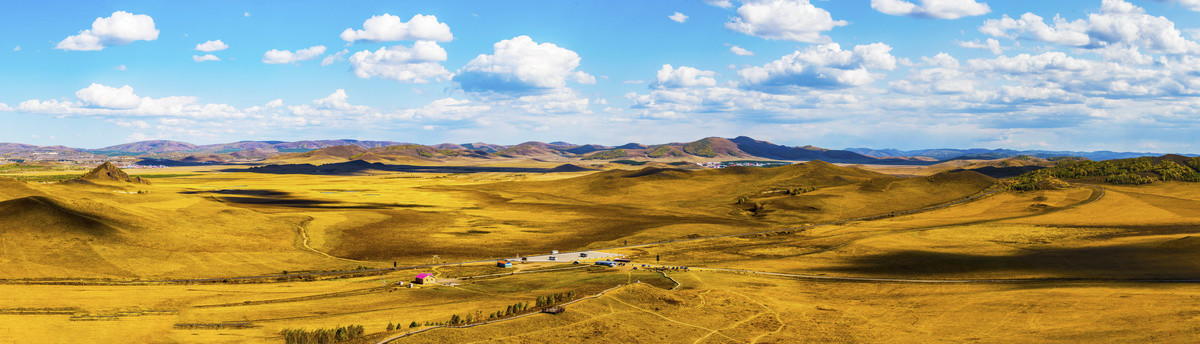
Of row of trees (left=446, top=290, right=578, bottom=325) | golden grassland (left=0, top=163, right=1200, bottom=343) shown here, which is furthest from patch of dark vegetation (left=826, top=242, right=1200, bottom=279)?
row of trees (left=446, top=290, right=578, bottom=325)

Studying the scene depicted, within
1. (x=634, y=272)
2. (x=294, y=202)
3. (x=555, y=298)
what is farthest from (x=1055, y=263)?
(x=294, y=202)

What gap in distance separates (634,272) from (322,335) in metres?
42.3

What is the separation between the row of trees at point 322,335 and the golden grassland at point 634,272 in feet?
3.52

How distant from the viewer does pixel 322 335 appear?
1933 inches

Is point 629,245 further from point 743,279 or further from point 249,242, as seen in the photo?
point 249,242

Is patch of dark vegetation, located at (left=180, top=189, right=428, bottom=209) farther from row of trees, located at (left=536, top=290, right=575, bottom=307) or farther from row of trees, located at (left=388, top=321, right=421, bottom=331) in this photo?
row of trees, located at (left=388, top=321, right=421, bottom=331)

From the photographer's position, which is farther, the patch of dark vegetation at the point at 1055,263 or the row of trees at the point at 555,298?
the patch of dark vegetation at the point at 1055,263

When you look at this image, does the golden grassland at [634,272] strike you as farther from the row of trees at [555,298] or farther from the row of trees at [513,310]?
the row of trees at [555,298]

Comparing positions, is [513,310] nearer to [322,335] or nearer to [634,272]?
[322,335]

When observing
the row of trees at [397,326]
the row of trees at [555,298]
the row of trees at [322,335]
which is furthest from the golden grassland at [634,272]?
the row of trees at [555,298]

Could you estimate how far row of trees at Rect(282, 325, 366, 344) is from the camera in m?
48.5

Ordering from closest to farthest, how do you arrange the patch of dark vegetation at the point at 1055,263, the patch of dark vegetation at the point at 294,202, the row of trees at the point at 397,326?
the row of trees at the point at 397,326 → the patch of dark vegetation at the point at 1055,263 → the patch of dark vegetation at the point at 294,202

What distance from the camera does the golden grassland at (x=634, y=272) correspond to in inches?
2160

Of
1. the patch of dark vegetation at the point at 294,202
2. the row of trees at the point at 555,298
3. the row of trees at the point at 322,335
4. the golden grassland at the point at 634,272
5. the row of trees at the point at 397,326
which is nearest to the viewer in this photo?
the row of trees at the point at 322,335
